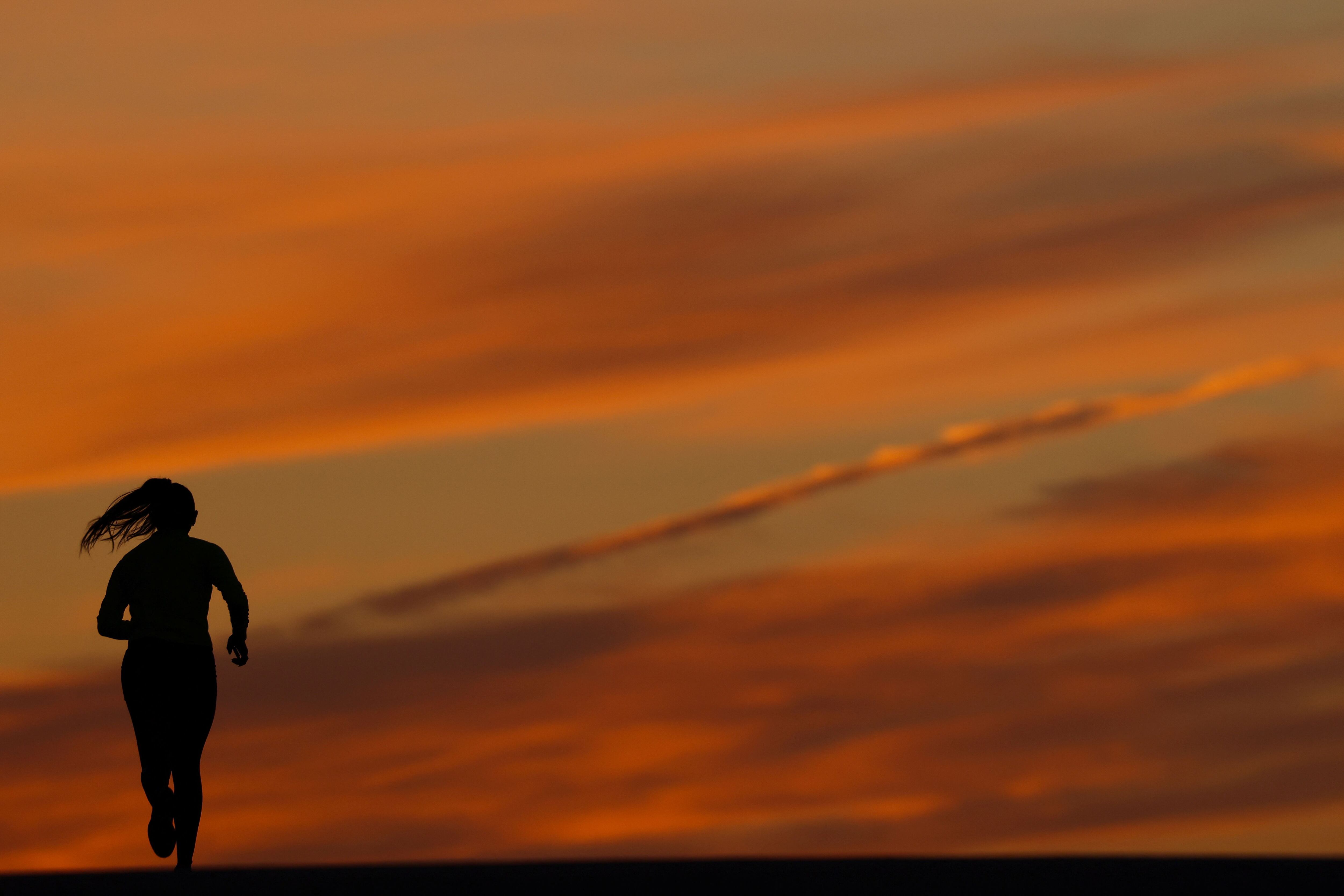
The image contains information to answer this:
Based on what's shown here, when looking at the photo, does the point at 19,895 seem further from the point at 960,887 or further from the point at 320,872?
the point at 960,887

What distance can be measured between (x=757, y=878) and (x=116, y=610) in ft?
14.9

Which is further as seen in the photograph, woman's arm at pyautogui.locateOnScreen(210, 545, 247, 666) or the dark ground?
woman's arm at pyautogui.locateOnScreen(210, 545, 247, 666)

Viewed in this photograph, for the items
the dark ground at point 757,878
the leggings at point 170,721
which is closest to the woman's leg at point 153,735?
the leggings at point 170,721

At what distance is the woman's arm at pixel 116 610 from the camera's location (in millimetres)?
14469

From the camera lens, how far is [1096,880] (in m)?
11.8

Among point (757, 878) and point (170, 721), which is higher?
point (170, 721)

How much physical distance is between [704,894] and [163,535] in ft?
15.1

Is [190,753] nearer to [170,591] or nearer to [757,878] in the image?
[170,591]

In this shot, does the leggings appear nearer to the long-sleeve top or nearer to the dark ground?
the long-sleeve top

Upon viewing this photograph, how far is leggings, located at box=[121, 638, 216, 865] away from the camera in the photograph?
14.4m

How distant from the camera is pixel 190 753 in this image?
47.8 feet

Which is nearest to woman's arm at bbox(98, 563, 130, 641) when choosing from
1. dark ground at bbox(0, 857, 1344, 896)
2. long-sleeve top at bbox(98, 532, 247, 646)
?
long-sleeve top at bbox(98, 532, 247, 646)

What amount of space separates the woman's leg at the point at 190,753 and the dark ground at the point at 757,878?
1518 mm

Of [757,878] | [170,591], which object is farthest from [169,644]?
[757,878]
